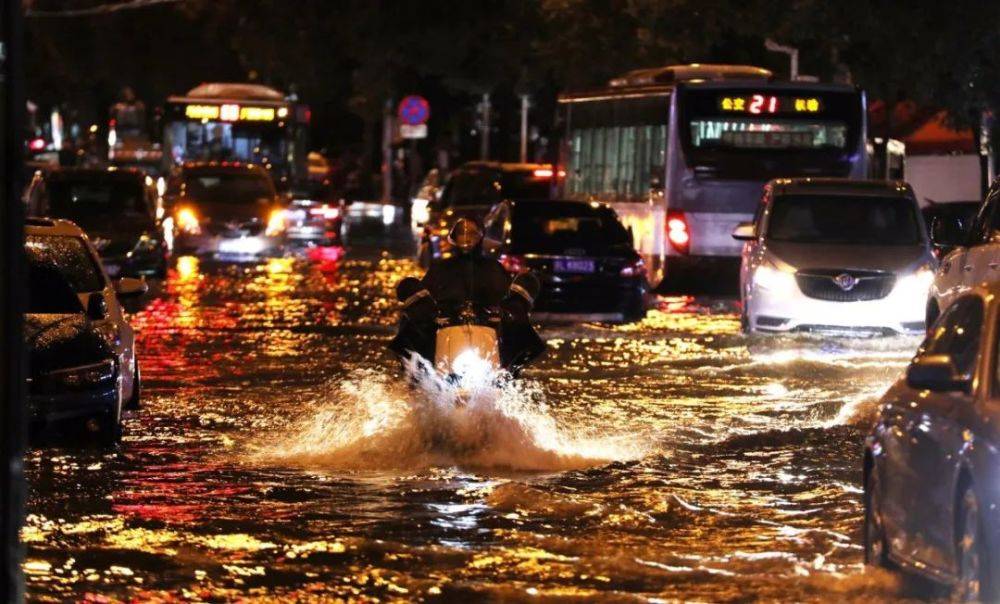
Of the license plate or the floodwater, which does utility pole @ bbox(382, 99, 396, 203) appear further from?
the floodwater

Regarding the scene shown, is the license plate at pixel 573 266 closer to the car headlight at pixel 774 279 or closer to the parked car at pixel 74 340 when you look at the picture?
the car headlight at pixel 774 279

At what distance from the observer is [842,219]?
22344mm

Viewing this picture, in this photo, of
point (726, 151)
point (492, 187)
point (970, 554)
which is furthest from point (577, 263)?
point (970, 554)

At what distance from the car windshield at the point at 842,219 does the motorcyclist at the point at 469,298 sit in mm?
8971

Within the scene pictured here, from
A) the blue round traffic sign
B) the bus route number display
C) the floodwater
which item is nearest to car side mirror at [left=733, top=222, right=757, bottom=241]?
the floodwater

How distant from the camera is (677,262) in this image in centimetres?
2809

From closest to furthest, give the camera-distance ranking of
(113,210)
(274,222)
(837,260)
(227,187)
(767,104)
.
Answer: (837,260)
(113,210)
(767,104)
(274,222)
(227,187)

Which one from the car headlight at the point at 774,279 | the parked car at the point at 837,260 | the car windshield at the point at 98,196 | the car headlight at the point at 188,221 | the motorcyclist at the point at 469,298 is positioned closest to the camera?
the motorcyclist at the point at 469,298

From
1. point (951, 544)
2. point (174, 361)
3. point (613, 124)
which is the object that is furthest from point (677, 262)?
point (951, 544)

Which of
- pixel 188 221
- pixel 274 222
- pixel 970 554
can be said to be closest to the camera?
pixel 970 554

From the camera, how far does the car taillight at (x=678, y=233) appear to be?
28.2 meters

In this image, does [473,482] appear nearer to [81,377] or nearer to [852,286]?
[81,377]

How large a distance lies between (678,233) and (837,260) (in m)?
6.90

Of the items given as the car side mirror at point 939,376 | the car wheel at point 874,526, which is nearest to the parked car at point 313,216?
the car wheel at point 874,526
